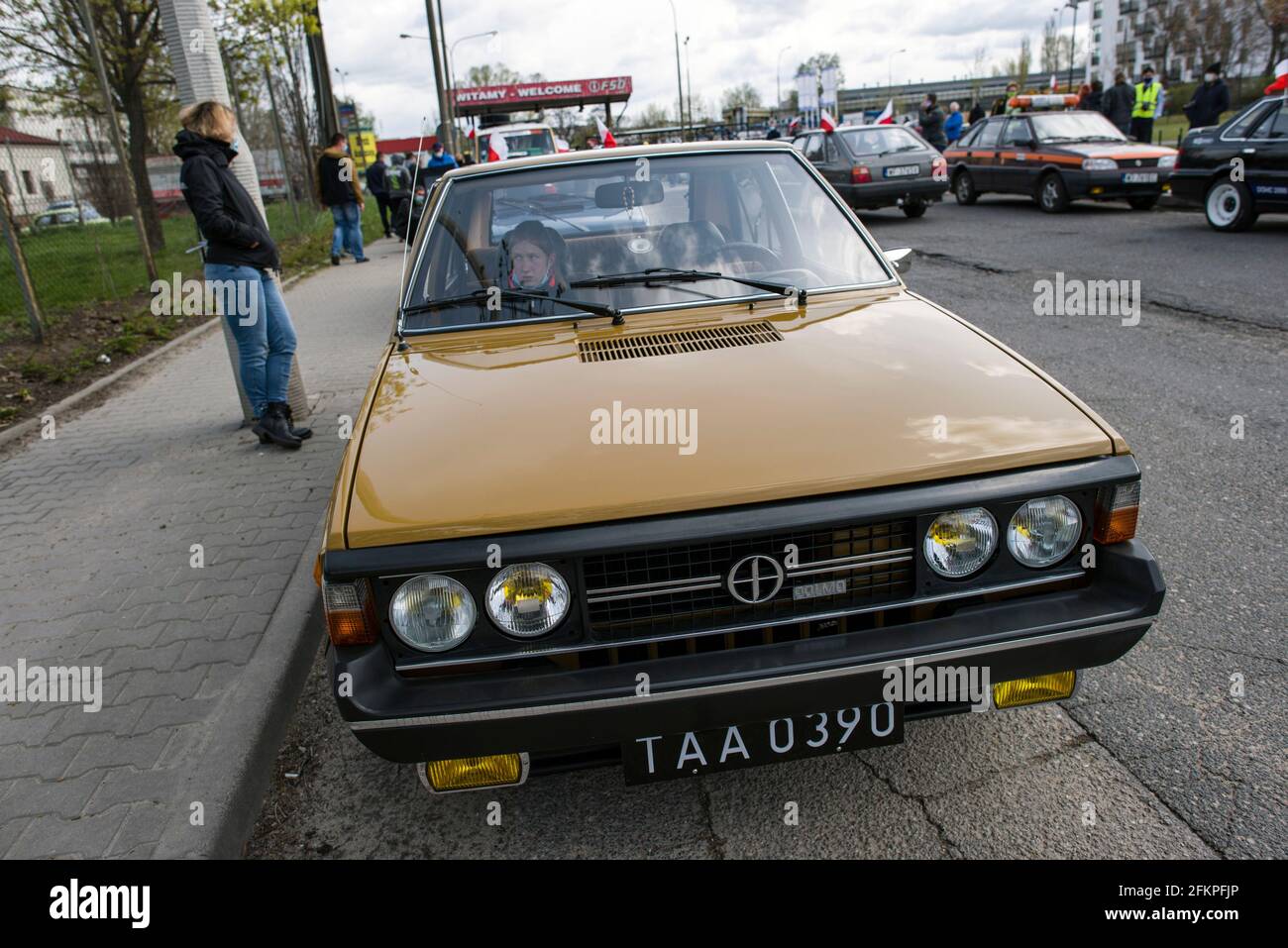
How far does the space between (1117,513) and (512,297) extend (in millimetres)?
2052

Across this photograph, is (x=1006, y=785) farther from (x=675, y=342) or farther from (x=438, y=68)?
(x=438, y=68)

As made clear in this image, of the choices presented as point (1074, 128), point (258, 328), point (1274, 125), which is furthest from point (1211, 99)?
point (258, 328)

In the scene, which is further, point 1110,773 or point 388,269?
point 388,269

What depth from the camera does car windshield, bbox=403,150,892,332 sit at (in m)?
3.28

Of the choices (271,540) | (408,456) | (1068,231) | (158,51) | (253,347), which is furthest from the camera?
(158,51)

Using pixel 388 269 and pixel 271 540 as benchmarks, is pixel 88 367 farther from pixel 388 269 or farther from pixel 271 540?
pixel 388 269

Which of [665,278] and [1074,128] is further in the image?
[1074,128]

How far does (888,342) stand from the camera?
2.80 metres

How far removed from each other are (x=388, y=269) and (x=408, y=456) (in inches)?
532

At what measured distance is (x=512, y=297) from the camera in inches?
128

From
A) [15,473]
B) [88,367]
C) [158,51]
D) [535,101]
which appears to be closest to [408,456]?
[15,473]

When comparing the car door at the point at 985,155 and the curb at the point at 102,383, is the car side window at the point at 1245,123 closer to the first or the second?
the car door at the point at 985,155

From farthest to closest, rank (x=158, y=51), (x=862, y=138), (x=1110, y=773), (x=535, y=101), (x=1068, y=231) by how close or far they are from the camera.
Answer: (x=535, y=101)
(x=862, y=138)
(x=158, y=51)
(x=1068, y=231)
(x=1110, y=773)
